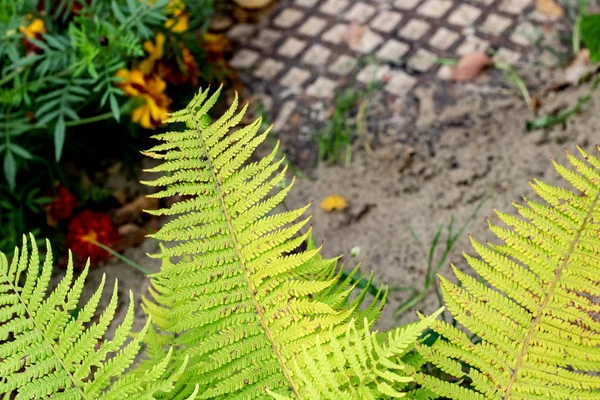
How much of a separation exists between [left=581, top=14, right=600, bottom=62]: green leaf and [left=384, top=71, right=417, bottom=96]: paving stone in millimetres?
709

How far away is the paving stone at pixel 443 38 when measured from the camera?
295 centimetres

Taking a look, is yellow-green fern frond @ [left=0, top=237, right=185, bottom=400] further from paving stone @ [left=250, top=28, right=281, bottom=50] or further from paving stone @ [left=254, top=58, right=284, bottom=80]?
paving stone @ [left=250, top=28, right=281, bottom=50]

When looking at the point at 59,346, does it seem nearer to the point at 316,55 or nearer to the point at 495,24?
the point at 316,55

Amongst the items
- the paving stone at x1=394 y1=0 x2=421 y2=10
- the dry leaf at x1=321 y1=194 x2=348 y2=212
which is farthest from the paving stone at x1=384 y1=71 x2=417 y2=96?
the dry leaf at x1=321 y1=194 x2=348 y2=212

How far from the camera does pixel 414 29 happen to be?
3037 millimetres

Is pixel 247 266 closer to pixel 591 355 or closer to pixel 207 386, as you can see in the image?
pixel 207 386

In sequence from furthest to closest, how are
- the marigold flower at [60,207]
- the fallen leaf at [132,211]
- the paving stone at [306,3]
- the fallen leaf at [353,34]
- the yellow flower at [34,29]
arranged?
the paving stone at [306,3], the fallen leaf at [353,34], the fallen leaf at [132,211], the marigold flower at [60,207], the yellow flower at [34,29]

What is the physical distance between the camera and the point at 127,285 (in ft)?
8.04

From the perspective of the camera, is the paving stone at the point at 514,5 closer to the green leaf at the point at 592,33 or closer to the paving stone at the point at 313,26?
the green leaf at the point at 592,33

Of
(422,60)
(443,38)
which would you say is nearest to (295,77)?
(422,60)

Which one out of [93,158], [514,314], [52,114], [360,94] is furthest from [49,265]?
[360,94]

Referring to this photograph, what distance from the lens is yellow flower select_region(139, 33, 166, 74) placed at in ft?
8.10

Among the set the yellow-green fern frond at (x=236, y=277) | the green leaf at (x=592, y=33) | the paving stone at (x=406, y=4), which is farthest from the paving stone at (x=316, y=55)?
the yellow-green fern frond at (x=236, y=277)

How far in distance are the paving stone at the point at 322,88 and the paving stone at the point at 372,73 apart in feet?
0.39
